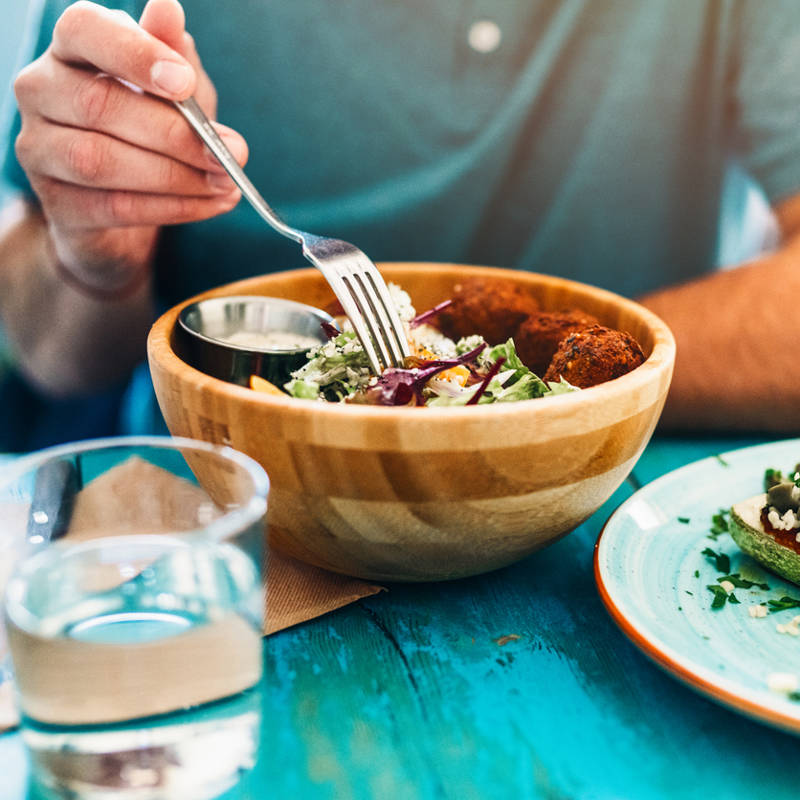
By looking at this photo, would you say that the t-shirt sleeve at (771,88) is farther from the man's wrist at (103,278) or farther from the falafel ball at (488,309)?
the man's wrist at (103,278)

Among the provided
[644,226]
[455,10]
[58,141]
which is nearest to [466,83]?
[455,10]

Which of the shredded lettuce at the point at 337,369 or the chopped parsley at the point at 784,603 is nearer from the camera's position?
the chopped parsley at the point at 784,603

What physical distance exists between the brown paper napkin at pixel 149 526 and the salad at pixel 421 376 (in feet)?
0.68

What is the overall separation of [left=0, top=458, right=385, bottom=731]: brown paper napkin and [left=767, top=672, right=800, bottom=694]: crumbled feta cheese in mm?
488

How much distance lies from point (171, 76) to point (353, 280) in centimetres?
42

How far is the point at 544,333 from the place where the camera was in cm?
A: 132

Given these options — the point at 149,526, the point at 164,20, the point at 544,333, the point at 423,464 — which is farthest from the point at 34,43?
the point at 423,464

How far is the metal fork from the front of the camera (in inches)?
49.2

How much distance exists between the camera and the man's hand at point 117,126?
1.26 meters

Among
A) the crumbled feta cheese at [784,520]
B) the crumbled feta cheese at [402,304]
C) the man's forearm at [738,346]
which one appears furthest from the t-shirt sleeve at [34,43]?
the crumbled feta cheese at [784,520]

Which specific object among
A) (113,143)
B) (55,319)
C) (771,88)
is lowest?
(55,319)

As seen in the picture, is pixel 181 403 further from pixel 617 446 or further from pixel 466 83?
pixel 466 83

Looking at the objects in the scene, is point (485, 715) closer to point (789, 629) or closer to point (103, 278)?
point (789, 629)

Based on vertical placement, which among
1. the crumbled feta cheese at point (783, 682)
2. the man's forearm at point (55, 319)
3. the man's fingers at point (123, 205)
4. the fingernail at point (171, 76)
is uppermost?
the fingernail at point (171, 76)
